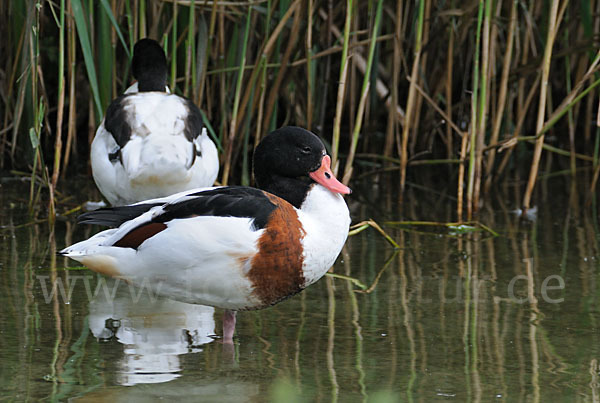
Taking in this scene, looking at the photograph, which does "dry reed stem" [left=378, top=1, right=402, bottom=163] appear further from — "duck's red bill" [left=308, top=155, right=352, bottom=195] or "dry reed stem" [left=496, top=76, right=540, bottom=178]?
"duck's red bill" [left=308, top=155, right=352, bottom=195]

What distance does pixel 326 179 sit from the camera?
12.1ft

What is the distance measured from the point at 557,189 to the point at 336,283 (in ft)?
9.67

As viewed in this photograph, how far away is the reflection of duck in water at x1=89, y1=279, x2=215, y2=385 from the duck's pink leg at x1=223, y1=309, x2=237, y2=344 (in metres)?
0.10

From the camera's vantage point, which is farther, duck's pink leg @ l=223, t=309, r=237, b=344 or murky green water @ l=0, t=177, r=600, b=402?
duck's pink leg @ l=223, t=309, r=237, b=344

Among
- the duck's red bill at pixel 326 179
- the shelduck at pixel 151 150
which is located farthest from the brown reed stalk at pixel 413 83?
the duck's red bill at pixel 326 179

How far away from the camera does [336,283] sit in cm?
445

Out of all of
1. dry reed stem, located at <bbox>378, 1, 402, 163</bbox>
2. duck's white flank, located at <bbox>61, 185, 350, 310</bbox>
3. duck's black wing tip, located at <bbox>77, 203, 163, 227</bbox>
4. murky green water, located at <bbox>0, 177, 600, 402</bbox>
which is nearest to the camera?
murky green water, located at <bbox>0, 177, 600, 402</bbox>

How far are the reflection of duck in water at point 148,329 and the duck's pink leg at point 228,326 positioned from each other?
0.32 ft

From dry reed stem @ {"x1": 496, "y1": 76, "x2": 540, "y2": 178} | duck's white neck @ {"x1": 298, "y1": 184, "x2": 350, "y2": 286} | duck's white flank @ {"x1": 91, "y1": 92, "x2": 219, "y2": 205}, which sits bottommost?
duck's white neck @ {"x1": 298, "y1": 184, "x2": 350, "y2": 286}

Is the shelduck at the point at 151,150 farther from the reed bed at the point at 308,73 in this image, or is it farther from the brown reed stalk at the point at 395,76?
the brown reed stalk at the point at 395,76

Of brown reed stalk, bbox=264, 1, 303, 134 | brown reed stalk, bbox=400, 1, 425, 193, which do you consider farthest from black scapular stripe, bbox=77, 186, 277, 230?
brown reed stalk, bbox=264, 1, 303, 134

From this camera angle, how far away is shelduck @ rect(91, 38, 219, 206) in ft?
15.0

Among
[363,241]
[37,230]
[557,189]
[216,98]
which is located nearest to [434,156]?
[557,189]

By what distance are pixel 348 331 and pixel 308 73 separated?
2.46 meters
